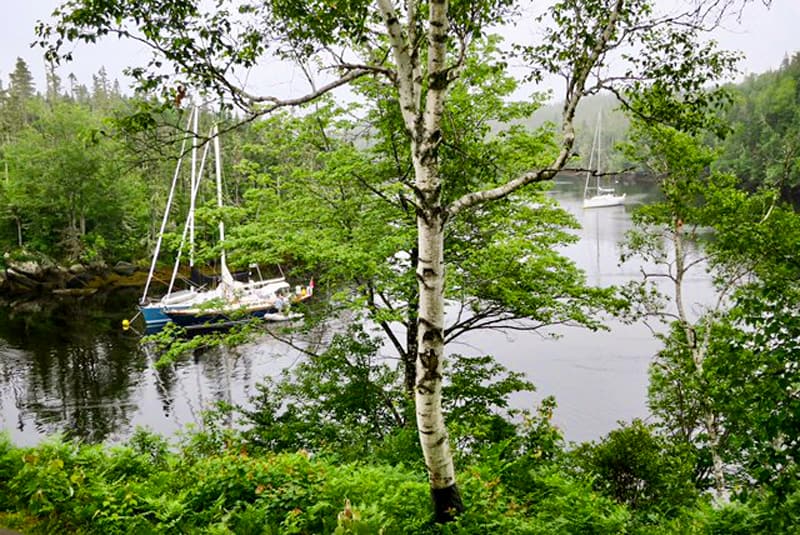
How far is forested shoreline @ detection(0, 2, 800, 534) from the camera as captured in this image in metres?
5.19

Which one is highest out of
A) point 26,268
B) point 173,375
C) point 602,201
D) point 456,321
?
point 602,201

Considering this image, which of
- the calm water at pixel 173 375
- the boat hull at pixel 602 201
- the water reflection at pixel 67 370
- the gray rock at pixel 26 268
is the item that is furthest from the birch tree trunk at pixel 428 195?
the boat hull at pixel 602 201

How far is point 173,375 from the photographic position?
24.2 metres

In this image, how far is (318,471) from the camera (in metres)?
6.50

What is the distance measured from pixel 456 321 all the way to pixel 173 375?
15962 mm

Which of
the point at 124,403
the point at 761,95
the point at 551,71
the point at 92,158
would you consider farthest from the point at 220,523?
the point at 761,95

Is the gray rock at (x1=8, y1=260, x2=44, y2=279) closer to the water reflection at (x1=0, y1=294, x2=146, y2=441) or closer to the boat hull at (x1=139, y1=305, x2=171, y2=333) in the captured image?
the water reflection at (x1=0, y1=294, x2=146, y2=441)

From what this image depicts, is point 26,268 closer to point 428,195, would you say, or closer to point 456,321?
point 456,321

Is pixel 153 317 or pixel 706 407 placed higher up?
pixel 706 407

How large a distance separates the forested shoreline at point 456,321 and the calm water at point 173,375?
4.24m

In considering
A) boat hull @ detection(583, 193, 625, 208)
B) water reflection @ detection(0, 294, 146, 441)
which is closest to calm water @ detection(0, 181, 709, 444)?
water reflection @ detection(0, 294, 146, 441)

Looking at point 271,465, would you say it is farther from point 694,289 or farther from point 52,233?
point 52,233

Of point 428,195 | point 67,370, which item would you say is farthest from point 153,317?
point 428,195

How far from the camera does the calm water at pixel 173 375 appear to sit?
19.1 m
